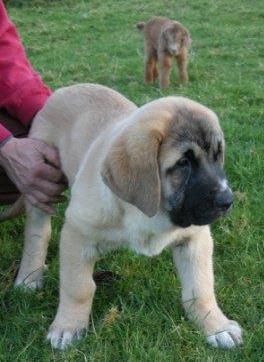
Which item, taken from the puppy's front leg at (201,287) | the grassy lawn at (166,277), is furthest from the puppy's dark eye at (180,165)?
the grassy lawn at (166,277)

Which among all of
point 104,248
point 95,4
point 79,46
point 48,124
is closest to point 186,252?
point 104,248

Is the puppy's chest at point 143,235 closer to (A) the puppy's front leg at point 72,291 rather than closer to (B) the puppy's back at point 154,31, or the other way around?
(A) the puppy's front leg at point 72,291

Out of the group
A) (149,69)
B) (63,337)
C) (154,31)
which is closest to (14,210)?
(63,337)

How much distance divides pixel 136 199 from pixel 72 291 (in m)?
0.70

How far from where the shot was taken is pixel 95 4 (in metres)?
16.2

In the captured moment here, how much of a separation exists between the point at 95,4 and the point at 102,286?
13557mm

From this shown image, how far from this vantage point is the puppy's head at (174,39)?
29.8 ft

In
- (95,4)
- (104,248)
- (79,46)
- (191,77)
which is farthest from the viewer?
(95,4)

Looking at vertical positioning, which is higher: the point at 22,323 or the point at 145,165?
the point at 145,165

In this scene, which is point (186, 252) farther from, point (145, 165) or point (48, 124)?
point (48, 124)

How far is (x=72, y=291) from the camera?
10.2 ft

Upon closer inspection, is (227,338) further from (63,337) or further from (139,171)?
(139,171)

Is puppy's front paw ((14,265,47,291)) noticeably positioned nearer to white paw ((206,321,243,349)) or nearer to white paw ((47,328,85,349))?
white paw ((47,328,85,349))

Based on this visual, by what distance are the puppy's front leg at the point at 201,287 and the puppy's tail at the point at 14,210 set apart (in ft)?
4.36
